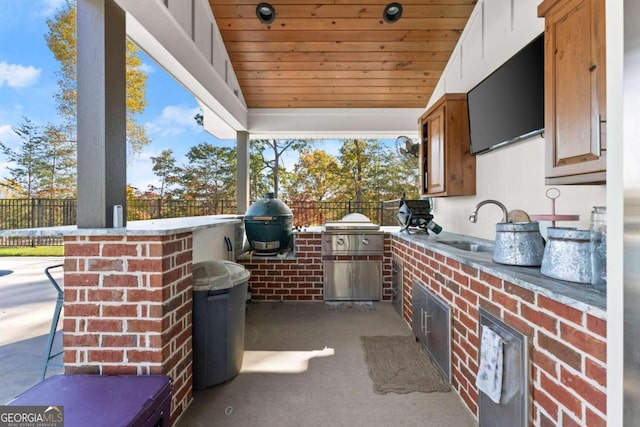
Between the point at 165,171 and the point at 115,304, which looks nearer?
the point at 115,304

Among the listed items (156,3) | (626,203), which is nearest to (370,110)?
(156,3)

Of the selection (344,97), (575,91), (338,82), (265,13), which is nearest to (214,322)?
(575,91)

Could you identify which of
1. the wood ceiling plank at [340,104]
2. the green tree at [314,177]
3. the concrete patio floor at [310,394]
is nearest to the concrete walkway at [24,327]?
the concrete patio floor at [310,394]

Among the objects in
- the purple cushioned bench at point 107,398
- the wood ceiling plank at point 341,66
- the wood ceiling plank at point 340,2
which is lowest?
the purple cushioned bench at point 107,398

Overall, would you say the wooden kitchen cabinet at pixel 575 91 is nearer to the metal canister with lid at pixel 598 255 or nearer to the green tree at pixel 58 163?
the metal canister with lid at pixel 598 255

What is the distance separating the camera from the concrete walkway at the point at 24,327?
219cm

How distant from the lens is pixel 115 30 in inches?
69.4

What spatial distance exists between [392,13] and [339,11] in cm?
58

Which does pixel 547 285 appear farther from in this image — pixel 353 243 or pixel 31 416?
pixel 353 243

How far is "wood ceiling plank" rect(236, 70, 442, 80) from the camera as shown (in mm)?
3947

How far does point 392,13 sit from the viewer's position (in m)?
3.15

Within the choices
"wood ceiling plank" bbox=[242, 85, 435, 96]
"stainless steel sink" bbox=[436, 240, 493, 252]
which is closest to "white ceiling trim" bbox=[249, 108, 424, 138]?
"wood ceiling plank" bbox=[242, 85, 435, 96]

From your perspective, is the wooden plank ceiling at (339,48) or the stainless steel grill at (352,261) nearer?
the wooden plank ceiling at (339,48)

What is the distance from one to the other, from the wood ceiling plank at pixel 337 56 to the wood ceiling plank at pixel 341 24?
304 mm
